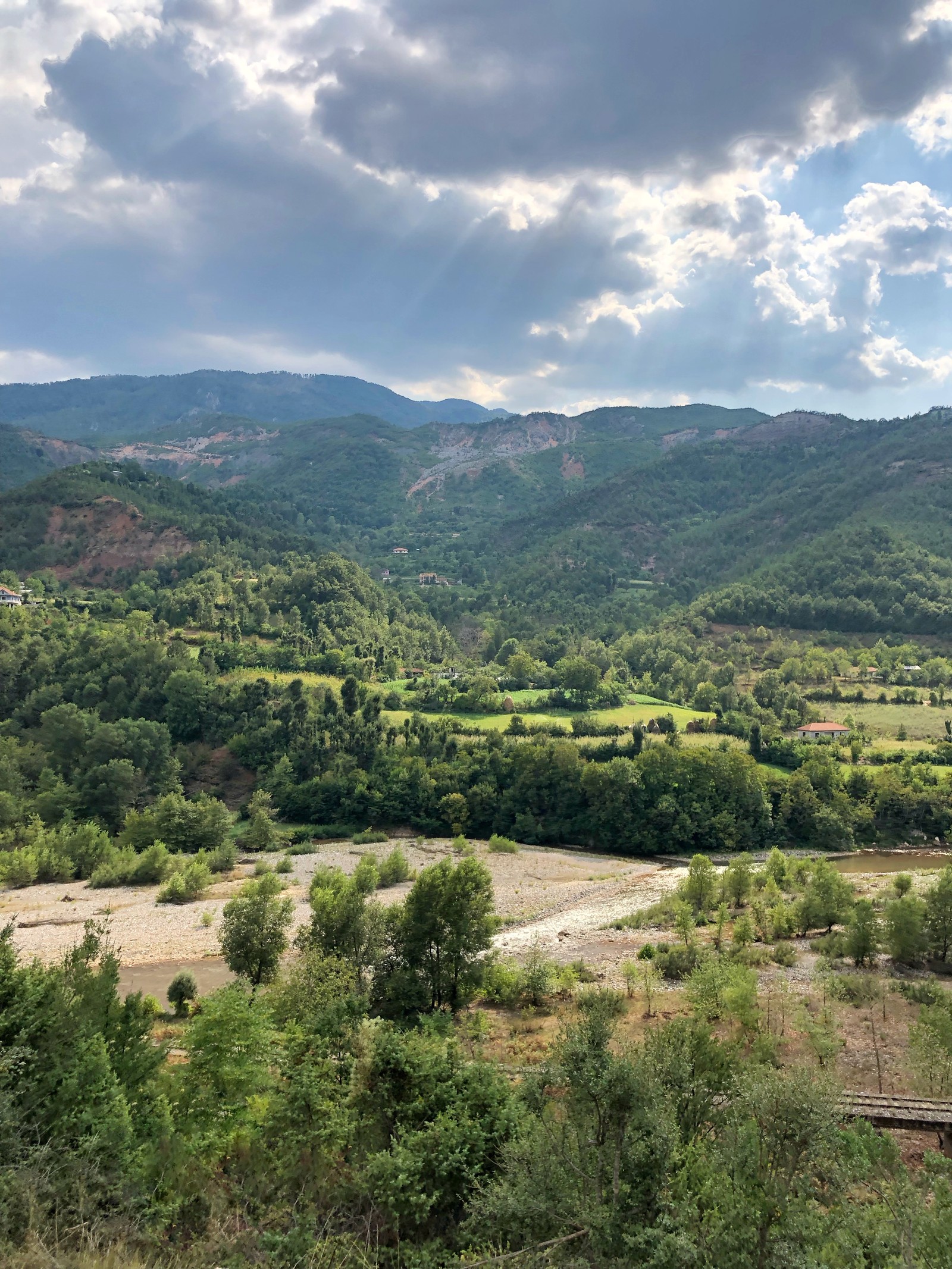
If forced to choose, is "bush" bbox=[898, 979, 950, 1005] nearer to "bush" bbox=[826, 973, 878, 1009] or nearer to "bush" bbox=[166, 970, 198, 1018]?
"bush" bbox=[826, 973, 878, 1009]

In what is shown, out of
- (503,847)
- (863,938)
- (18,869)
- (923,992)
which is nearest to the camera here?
(923,992)

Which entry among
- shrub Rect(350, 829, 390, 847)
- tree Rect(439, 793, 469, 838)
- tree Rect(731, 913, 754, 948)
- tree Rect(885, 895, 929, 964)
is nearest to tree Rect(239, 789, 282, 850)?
shrub Rect(350, 829, 390, 847)

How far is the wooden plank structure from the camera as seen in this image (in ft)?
54.6

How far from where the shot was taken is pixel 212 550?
133 m

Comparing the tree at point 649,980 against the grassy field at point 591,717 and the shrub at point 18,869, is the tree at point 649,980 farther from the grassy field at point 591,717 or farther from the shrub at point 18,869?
the grassy field at point 591,717

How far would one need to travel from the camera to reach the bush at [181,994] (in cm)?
2822

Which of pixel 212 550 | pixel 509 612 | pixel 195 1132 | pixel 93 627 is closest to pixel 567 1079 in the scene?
pixel 195 1132

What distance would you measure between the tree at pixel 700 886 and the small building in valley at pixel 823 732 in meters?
45.8

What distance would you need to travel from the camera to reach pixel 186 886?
47.5 meters

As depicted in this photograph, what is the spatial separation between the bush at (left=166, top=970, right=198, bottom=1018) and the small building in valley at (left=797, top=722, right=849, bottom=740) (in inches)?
2875

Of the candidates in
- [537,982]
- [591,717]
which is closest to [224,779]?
[591,717]

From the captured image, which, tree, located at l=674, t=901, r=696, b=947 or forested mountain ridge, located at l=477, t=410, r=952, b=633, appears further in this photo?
forested mountain ridge, located at l=477, t=410, r=952, b=633

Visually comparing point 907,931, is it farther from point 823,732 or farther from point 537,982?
point 823,732

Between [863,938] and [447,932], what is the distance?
19881 mm
